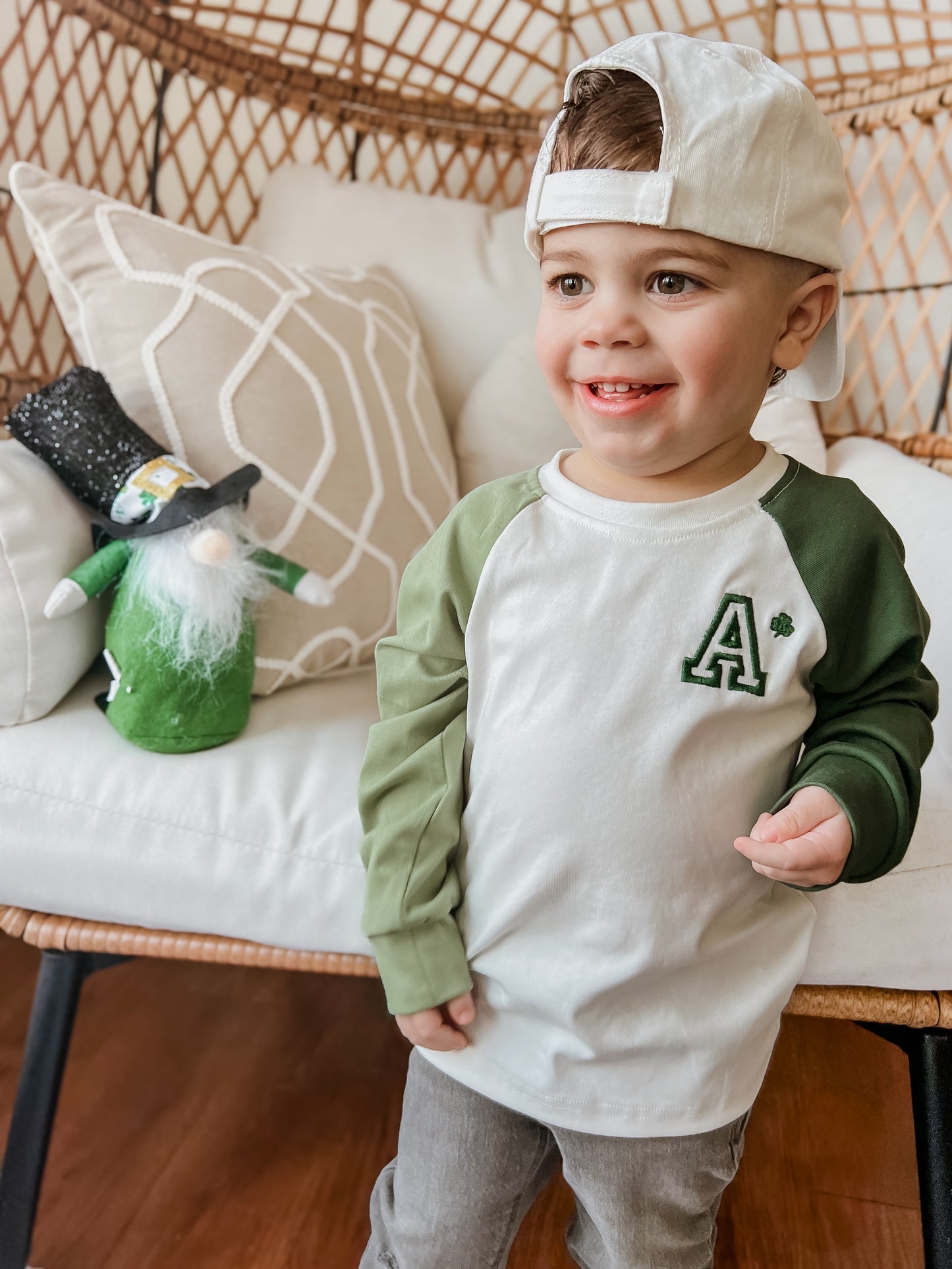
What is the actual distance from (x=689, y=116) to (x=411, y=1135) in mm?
652

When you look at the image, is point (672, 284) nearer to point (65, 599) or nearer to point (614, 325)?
point (614, 325)

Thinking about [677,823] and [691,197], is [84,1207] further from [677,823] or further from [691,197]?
[691,197]

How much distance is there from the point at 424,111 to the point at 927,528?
1.10 meters

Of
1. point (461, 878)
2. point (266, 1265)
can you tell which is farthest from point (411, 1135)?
point (266, 1265)

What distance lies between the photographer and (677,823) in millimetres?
597

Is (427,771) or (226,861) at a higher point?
(427,771)

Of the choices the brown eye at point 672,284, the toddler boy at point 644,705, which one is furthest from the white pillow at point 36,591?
the brown eye at point 672,284

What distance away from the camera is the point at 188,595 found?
0.79 meters

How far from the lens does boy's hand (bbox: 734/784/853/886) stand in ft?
1.81

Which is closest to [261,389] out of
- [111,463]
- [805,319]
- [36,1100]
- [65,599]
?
[111,463]

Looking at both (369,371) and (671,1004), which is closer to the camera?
(671,1004)

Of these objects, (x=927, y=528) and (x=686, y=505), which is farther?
(x=927, y=528)

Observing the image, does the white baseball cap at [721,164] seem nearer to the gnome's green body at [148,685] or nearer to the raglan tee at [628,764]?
the raglan tee at [628,764]

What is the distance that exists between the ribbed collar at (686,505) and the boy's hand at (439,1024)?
31 centimetres
